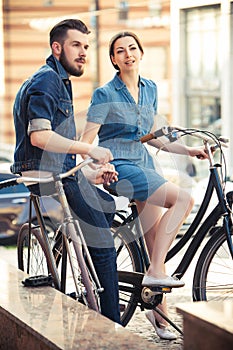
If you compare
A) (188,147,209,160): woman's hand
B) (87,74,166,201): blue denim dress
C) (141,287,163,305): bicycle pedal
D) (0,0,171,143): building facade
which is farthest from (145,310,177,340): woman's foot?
(0,0,171,143): building facade

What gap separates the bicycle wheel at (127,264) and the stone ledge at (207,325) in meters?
1.99

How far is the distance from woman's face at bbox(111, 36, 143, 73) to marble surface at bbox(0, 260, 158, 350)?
1.24m

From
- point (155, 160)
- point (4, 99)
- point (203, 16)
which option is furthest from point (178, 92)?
point (155, 160)

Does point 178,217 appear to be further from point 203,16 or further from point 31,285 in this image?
point 203,16

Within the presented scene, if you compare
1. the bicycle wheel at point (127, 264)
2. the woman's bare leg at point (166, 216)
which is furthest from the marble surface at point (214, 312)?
the bicycle wheel at point (127, 264)

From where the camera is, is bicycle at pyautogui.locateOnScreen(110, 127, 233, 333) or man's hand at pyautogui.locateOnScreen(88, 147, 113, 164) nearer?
man's hand at pyautogui.locateOnScreen(88, 147, 113, 164)

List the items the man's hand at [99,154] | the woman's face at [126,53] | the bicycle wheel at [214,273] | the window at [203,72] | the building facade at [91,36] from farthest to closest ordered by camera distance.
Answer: the building facade at [91,36] → the window at [203,72] → the woman's face at [126,53] → the bicycle wheel at [214,273] → the man's hand at [99,154]

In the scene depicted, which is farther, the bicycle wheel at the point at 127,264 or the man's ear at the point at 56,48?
the bicycle wheel at the point at 127,264

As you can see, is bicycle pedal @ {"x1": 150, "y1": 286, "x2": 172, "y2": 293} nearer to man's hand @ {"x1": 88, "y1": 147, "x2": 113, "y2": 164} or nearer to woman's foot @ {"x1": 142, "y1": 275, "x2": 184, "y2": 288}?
woman's foot @ {"x1": 142, "y1": 275, "x2": 184, "y2": 288}

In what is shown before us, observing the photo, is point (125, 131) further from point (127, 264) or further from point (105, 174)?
point (127, 264)

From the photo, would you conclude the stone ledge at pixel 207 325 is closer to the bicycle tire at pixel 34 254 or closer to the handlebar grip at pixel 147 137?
the handlebar grip at pixel 147 137

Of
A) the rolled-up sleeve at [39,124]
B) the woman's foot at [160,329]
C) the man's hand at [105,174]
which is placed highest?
the rolled-up sleeve at [39,124]

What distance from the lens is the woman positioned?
4.66 m

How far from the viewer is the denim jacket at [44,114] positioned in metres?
4.30
